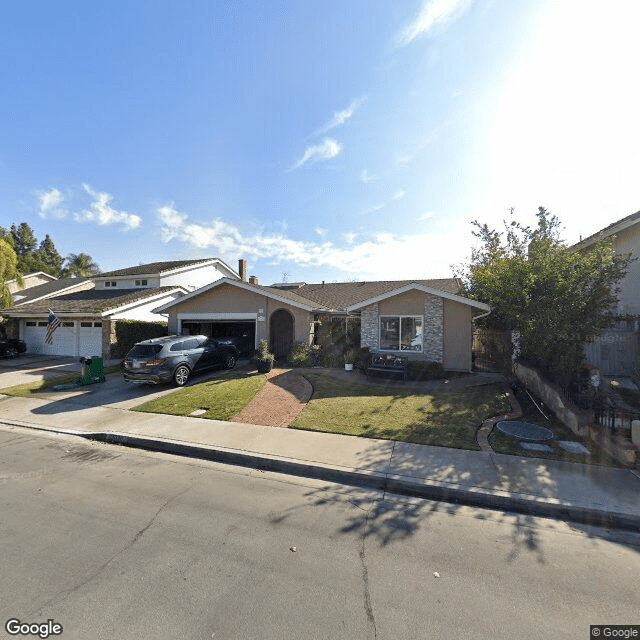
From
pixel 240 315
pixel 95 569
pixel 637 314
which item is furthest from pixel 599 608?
pixel 240 315

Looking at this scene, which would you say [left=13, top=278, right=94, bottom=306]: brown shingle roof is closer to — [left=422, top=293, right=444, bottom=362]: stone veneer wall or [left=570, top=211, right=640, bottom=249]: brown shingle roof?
[left=422, top=293, right=444, bottom=362]: stone veneer wall

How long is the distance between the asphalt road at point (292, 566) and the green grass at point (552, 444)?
7.10 feet

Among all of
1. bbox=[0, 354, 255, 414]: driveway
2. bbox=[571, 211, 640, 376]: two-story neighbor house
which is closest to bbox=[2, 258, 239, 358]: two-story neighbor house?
bbox=[0, 354, 255, 414]: driveway

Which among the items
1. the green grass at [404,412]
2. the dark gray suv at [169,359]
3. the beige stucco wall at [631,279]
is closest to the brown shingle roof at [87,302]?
the dark gray suv at [169,359]

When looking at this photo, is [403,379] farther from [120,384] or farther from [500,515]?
[120,384]

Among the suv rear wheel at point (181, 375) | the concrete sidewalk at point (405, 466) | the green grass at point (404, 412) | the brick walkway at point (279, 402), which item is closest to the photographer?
the concrete sidewalk at point (405, 466)

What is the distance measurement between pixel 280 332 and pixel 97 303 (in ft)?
42.0

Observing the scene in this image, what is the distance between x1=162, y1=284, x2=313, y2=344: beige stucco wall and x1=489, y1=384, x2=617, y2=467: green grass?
1017cm

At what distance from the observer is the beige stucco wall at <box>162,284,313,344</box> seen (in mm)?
16625

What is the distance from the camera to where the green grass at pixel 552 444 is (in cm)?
625

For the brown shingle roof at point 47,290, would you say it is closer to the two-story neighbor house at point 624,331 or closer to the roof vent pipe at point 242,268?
the roof vent pipe at point 242,268

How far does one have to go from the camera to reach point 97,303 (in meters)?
21.3

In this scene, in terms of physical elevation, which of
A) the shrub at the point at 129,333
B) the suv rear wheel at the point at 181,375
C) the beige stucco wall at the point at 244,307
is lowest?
the suv rear wheel at the point at 181,375

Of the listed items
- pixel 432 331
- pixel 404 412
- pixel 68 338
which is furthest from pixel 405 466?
pixel 68 338
